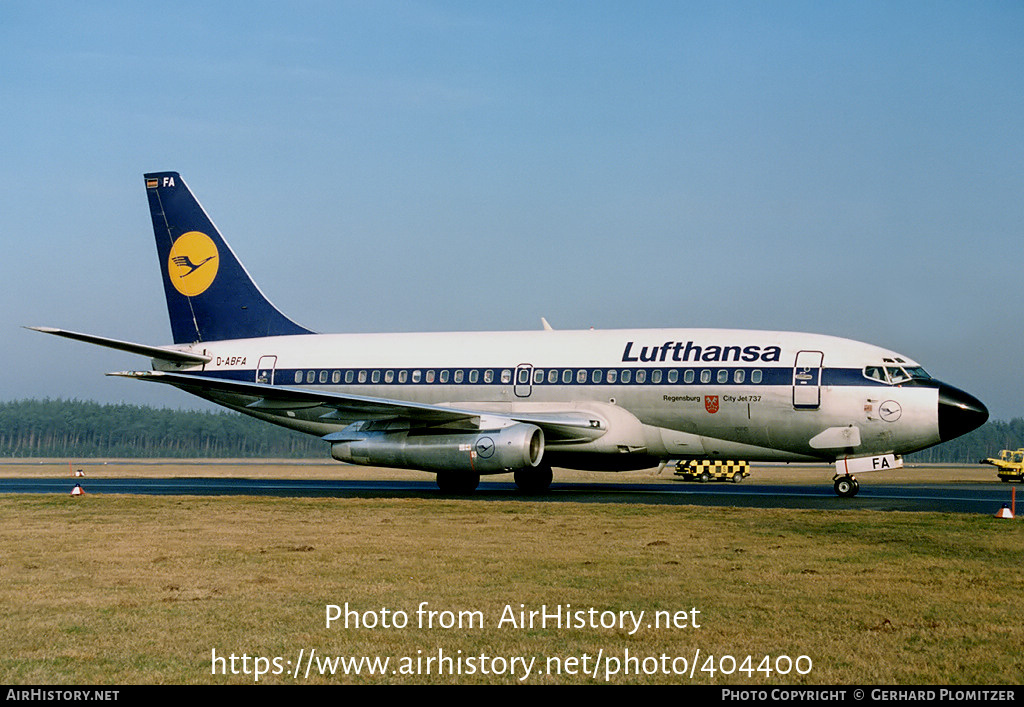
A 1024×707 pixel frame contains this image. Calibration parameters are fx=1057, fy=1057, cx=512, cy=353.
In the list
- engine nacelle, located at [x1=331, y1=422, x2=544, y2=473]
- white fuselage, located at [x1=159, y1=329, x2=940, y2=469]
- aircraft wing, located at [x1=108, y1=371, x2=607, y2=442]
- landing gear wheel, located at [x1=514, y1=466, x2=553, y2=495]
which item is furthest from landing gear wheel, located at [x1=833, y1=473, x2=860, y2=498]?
landing gear wheel, located at [x1=514, y1=466, x2=553, y2=495]

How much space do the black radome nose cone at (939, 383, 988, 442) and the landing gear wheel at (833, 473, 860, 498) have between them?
2325 millimetres

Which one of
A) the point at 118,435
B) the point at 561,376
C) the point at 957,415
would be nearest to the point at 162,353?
the point at 561,376

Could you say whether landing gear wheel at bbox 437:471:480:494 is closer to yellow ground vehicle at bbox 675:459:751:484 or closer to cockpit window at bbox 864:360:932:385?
cockpit window at bbox 864:360:932:385

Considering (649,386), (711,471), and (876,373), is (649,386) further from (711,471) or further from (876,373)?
(711,471)

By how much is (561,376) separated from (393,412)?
455 cm

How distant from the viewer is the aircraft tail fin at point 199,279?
32375 millimetres

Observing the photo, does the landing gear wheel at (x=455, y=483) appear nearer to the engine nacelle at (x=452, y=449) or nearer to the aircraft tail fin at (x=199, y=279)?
the engine nacelle at (x=452, y=449)

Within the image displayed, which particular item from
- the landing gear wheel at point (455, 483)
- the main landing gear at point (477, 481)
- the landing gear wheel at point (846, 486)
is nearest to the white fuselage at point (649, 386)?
the landing gear wheel at point (846, 486)

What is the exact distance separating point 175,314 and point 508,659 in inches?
1078

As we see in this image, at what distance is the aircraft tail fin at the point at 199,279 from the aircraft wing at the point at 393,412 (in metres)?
4.93

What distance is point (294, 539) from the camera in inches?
635

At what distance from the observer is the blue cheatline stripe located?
2506 centimetres
